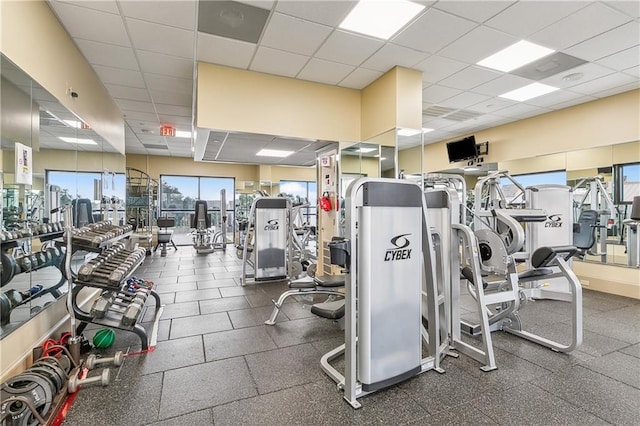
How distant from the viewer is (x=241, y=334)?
327 cm

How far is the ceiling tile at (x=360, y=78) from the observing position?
14.9ft

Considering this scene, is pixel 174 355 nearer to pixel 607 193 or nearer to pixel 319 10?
pixel 319 10

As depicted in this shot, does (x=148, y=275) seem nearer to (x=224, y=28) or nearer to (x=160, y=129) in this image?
(x=160, y=129)

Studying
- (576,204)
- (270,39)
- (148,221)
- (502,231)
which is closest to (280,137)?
(270,39)

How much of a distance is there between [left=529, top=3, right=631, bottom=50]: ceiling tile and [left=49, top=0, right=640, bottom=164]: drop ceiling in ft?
0.04

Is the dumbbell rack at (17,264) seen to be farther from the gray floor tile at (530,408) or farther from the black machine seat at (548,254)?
the black machine seat at (548,254)

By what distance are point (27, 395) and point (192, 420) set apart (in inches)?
37.8

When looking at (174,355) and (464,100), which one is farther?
(464,100)

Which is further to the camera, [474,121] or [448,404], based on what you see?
[474,121]

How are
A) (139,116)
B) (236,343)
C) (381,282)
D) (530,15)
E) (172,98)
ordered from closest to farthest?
(381,282) < (236,343) < (530,15) < (172,98) < (139,116)

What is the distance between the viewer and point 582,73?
4.46 metres

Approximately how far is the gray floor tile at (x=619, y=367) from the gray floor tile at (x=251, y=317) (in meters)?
2.91

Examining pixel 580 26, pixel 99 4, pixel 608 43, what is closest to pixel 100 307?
pixel 99 4

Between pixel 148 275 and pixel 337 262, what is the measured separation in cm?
540
